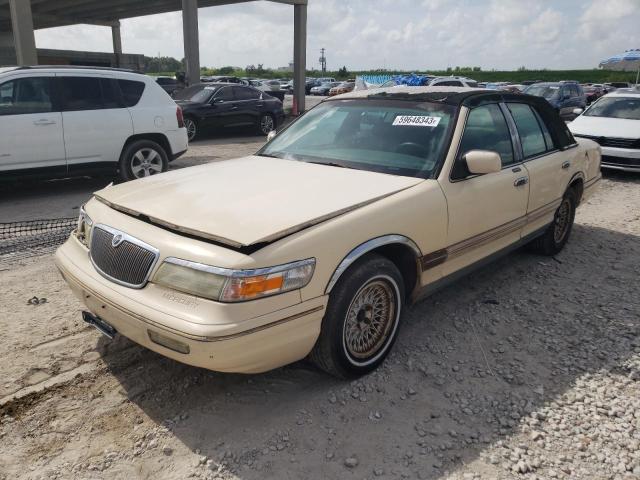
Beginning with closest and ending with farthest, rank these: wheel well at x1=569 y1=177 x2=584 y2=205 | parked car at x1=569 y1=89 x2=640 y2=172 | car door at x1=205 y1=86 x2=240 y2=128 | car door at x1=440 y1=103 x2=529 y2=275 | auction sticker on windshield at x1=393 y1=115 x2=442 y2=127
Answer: car door at x1=440 y1=103 x2=529 y2=275
auction sticker on windshield at x1=393 y1=115 x2=442 y2=127
wheel well at x1=569 y1=177 x2=584 y2=205
parked car at x1=569 y1=89 x2=640 y2=172
car door at x1=205 y1=86 x2=240 y2=128

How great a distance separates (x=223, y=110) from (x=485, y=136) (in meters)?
11.9

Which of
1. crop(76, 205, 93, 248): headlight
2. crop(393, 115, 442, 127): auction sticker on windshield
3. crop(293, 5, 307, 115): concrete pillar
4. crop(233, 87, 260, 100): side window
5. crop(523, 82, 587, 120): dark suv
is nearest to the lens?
crop(76, 205, 93, 248): headlight

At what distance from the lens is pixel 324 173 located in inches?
144

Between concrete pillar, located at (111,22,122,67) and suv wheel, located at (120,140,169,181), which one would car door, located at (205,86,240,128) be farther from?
concrete pillar, located at (111,22,122,67)

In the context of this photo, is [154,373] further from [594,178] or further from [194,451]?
[594,178]

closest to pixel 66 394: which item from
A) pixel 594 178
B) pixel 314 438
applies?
pixel 314 438

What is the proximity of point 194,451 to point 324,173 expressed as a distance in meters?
1.91

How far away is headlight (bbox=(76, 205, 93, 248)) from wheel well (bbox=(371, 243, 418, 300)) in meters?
1.74

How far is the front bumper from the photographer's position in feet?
8.09

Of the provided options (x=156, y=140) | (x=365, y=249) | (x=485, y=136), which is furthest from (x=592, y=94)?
(x=365, y=249)

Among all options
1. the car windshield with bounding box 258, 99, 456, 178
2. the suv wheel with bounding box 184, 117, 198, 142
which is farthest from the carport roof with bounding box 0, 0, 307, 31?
the car windshield with bounding box 258, 99, 456, 178

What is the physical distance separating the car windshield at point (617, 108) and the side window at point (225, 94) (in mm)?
9113

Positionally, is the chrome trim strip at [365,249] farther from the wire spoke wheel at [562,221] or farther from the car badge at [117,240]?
the wire spoke wheel at [562,221]

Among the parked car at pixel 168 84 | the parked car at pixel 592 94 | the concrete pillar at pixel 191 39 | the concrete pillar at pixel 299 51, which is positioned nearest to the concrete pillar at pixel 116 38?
the parked car at pixel 168 84
